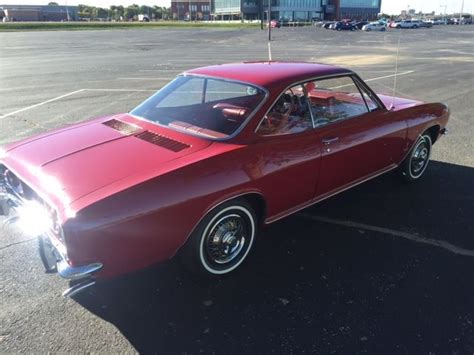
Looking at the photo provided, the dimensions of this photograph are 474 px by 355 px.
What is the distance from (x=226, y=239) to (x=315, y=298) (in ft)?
2.57

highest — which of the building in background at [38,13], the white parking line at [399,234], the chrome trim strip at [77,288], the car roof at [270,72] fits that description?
the building in background at [38,13]

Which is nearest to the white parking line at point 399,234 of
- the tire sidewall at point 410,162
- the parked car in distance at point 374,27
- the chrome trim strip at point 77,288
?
the tire sidewall at point 410,162

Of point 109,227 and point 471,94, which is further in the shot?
point 471,94

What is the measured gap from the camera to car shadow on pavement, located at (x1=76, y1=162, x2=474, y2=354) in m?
2.68

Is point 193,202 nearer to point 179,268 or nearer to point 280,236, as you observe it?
point 179,268

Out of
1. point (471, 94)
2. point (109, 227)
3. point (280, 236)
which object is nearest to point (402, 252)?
point (280, 236)

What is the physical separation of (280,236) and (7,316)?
2.26 meters

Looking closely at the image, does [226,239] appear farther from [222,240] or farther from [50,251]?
[50,251]

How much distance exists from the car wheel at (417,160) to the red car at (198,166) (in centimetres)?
41

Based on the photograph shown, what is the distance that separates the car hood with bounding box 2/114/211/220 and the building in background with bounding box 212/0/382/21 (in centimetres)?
9900

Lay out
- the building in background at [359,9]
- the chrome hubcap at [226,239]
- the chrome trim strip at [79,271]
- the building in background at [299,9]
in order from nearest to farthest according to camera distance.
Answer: the chrome trim strip at [79,271], the chrome hubcap at [226,239], the building in background at [299,9], the building in background at [359,9]

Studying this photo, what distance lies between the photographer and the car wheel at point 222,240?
3068 mm

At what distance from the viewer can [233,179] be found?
308cm

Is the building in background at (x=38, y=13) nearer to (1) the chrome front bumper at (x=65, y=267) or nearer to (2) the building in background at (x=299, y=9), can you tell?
(2) the building in background at (x=299, y=9)
